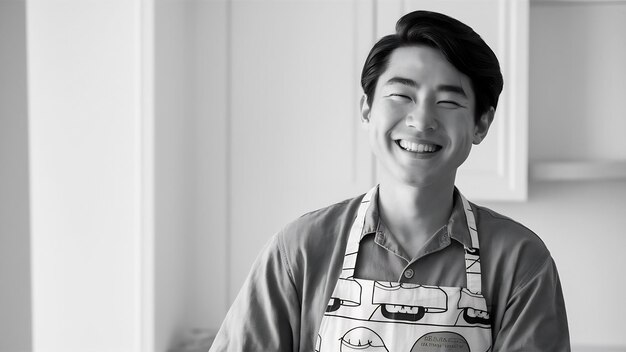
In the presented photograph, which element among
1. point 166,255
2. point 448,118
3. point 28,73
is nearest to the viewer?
point 448,118

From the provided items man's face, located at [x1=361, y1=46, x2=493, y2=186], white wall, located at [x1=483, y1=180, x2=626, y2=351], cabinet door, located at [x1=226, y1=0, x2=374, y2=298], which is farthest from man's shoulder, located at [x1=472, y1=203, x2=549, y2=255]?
white wall, located at [x1=483, y1=180, x2=626, y2=351]

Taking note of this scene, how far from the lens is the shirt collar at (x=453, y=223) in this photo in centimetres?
107

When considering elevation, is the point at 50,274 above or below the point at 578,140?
below

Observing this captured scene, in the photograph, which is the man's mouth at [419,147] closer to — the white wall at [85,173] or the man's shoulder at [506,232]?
the man's shoulder at [506,232]

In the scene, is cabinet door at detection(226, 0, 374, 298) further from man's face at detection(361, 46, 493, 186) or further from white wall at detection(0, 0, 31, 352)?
man's face at detection(361, 46, 493, 186)

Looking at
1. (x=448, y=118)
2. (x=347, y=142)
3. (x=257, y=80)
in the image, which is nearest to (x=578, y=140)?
(x=347, y=142)

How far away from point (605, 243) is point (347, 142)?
0.89 m

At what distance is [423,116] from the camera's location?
1.02 m

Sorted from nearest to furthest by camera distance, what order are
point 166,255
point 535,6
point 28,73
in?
point 28,73 → point 166,255 → point 535,6

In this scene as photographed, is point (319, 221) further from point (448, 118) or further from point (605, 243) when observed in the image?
point (605, 243)

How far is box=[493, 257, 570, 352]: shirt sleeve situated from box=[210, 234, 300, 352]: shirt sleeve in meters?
0.30

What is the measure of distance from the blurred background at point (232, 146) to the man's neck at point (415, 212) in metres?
0.92

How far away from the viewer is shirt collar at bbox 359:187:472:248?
1.07m

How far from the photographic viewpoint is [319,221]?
1113 mm
